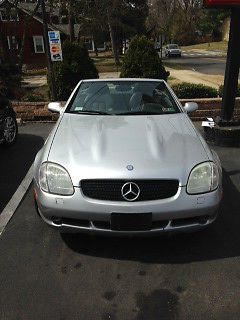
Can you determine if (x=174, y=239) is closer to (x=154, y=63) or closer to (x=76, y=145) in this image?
(x=76, y=145)

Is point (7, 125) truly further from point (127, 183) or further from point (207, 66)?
point (207, 66)

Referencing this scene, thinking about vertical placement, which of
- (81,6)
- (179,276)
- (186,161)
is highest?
(81,6)

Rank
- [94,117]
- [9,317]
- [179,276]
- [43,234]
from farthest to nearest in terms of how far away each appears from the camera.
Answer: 1. [94,117]
2. [43,234]
3. [179,276]
4. [9,317]

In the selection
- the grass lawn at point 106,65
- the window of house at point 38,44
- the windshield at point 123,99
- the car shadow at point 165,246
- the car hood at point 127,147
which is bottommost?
the grass lawn at point 106,65

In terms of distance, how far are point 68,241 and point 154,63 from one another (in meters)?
6.70

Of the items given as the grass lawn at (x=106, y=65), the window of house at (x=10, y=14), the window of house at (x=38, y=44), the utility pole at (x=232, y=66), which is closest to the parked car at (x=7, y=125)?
the utility pole at (x=232, y=66)

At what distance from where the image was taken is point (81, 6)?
33.4 m

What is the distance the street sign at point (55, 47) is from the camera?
8.98 m

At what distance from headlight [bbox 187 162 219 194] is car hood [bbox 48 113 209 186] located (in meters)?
0.06

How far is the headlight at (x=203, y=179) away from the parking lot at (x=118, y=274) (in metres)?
0.69

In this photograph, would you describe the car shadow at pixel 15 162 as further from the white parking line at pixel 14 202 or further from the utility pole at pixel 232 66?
the utility pole at pixel 232 66

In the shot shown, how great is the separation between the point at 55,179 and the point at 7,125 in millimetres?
3994

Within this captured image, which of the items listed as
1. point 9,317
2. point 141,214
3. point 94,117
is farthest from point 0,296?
point 94,117

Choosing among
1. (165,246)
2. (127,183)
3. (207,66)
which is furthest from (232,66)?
(207,66)
